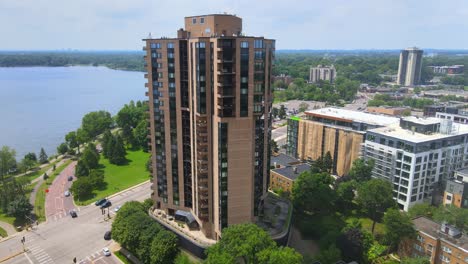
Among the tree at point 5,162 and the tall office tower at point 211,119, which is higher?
the tall office tower at point 211,119

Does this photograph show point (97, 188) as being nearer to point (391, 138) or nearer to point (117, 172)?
point (117, 172)

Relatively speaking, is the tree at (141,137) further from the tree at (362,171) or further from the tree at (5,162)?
the tree at (362,171)

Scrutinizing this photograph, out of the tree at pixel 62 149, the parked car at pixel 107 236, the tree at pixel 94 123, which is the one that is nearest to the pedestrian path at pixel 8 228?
the parked car at pixel 107 236

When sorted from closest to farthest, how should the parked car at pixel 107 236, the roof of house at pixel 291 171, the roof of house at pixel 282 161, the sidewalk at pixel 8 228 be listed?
the parked car at pixel 107 236 < the sidewalk at pixel 8 228 < the roof of house at pixel 291 171 < the roof of house at pixel 282 161

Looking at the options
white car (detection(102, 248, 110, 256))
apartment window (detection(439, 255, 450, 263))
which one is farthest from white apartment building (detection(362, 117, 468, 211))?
white car (detection(102, 248, 110, 256))

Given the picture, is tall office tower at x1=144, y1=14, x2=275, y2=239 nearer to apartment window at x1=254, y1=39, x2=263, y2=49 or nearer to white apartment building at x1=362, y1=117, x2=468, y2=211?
apartment window at x1=254, y1=39, x2=263, y2=49
